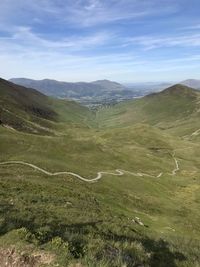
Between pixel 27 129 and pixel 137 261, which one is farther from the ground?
pixel 137 261

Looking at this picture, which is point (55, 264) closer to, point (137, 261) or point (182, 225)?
point (137, 261)

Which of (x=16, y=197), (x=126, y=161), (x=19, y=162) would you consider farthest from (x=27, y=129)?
(x=16, y=197)

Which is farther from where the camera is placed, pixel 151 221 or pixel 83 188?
pixel 83 188

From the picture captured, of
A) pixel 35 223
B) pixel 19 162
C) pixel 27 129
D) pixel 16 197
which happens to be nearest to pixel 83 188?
pixel 19 162

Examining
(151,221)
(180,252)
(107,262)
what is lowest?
(151,221)

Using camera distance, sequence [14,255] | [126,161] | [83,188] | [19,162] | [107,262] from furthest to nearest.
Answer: [126,161] < [19,162] < [83,188] < [14,255] < [107,262]

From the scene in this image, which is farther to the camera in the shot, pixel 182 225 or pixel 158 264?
pixel 182 225

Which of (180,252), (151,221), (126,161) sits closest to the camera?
(180,252)

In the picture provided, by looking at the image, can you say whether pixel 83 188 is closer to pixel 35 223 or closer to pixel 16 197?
pixel 16 197

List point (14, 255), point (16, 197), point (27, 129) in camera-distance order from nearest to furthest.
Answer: point (14, 255) < point (16, 197) < point (27, 129)
